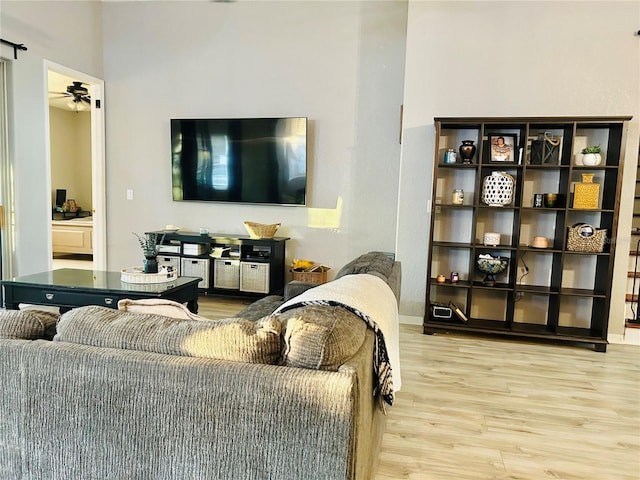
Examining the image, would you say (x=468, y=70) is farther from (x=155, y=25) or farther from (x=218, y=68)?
(x=155, y=25)

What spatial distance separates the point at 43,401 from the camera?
4.30 ft

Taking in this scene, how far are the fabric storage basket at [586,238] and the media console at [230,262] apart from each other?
2747 mm

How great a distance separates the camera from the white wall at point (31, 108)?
429cm

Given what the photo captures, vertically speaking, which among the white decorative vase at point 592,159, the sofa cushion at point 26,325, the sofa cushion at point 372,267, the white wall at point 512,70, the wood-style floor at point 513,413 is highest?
the white wall at point 512,70

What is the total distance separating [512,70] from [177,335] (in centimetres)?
375

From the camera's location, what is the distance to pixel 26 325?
144cm

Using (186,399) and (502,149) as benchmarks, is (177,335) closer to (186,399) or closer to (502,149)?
(186,399)

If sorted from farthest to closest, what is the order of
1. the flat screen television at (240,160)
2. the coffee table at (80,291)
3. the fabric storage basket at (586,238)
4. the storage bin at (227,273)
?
the flat screen television at (240,160), the storage bin at (227,273), the fabric storage basket at (586,238), the coffee table at (80,291)

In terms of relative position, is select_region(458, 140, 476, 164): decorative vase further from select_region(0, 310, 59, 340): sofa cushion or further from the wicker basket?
select_region(0, 310, 59, 340): sofa cushion

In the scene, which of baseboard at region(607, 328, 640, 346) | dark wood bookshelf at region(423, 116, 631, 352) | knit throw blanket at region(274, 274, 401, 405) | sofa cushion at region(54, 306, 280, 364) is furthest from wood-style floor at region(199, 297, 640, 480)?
sofa cushion at region(54, 306, 280, 364)

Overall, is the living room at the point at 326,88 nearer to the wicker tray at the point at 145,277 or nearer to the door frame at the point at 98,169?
the door frame at the point at 98,169

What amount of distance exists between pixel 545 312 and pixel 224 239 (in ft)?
10.6

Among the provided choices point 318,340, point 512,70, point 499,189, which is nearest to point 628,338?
point 499,189

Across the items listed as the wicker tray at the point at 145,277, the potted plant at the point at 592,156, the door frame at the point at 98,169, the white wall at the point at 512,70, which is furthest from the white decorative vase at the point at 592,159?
the door frame at the point at 98,169
